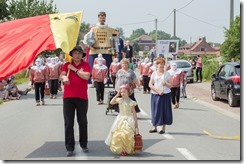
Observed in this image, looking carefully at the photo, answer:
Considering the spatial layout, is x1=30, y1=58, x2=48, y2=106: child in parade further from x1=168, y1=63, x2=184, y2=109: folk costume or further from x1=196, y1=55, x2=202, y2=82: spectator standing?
x1=196, y1=55, x2=202, y2=82: spectator standing

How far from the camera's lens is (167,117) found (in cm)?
1088

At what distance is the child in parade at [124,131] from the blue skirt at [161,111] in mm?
2027

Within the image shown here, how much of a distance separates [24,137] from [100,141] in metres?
1.80

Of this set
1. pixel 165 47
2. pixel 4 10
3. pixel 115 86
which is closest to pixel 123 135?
pixel 115 86

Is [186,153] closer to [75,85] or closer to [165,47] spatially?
[75,85]

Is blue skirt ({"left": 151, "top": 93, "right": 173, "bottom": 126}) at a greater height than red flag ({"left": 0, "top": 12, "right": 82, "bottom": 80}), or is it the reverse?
red flag ({"left": 0, "top": 12, "right": 82, "bottom": 80})

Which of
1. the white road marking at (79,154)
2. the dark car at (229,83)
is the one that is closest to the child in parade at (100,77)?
the dark car at (229,83)

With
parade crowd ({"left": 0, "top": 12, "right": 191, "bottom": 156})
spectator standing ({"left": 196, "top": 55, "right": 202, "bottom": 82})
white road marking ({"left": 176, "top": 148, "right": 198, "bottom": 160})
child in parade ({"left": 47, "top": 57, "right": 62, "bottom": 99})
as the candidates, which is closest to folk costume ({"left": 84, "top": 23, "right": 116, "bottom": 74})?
parade crowd ({"left": 0, "top": 12, "right": 191, "bottom": 156})

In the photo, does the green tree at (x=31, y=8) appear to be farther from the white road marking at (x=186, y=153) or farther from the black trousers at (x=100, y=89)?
the white road marking at (x=186, y=153)

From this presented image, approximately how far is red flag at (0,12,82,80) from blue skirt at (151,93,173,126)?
2.94 metres

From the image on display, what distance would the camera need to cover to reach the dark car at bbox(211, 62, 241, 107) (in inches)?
648

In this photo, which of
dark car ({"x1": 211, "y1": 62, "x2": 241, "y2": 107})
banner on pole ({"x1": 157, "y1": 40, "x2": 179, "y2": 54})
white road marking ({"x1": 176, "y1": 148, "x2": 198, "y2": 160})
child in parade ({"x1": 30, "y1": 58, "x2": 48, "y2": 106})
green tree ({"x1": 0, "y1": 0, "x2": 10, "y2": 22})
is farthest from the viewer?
green tree ({"x1": 0, "y1": 0, "x2": 10, "y2": 22})

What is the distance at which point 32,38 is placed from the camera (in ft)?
28.9

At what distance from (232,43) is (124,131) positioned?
20208mm
